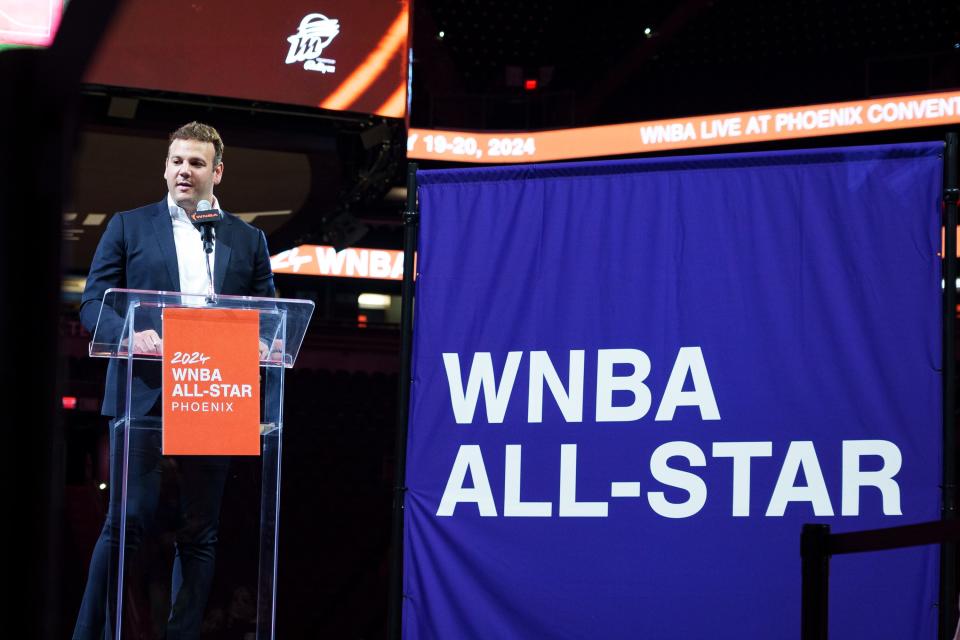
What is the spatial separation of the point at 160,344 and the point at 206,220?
338mm

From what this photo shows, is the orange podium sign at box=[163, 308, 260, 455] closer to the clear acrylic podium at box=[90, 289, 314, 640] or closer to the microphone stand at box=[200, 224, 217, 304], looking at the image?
the clear acrylic podium at box=[90, 289, 314, 640]

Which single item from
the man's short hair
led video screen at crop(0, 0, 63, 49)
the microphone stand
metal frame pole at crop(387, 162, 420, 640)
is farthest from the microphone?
led video screen at crop(0, 0, 63, 49)

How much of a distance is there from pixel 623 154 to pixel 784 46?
2606 millimetres

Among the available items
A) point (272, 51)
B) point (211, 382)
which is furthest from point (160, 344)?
point (272, 51)

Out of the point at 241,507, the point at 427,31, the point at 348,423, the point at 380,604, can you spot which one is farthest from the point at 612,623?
the point at 427,31

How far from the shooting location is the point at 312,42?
7.10 metres

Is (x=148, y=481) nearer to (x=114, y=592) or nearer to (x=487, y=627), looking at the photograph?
(x=114, y=592)

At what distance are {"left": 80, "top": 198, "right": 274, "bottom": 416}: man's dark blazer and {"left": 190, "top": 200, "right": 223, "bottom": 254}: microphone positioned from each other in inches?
1.1

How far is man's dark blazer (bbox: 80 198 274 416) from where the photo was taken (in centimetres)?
269

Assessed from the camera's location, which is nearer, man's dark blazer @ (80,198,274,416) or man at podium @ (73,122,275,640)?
man at podium @ (73,122,275,640)

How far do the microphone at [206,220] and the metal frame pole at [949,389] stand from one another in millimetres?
1731

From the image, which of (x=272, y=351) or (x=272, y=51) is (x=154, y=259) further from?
(x=272, y=51)

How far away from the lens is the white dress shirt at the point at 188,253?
107 inches

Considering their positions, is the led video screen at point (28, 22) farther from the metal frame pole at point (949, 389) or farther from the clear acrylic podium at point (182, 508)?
the metal frame pole at point (949, 389)
